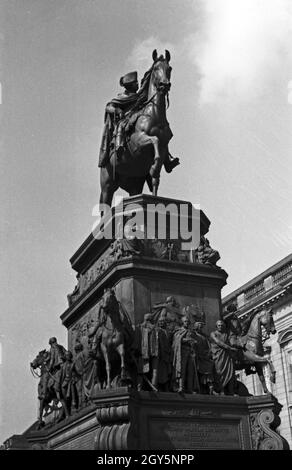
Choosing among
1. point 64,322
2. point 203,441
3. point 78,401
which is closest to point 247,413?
point 203,441

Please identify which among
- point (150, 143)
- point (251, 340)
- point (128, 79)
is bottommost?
point (251, 340)

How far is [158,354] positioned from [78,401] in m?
2.92

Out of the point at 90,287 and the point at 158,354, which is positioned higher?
the point at 90,287

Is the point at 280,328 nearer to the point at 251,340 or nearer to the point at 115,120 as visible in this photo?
the point at 115,120

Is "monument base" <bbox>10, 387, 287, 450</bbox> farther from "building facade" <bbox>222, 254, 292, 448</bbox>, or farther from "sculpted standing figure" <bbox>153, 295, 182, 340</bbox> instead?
"building facade" <bbox>222, 254, 292, 448</bbox>

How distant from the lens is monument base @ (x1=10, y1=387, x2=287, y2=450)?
36.7ft

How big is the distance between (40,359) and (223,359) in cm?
485

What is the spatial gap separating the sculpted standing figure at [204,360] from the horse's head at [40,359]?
4250 mm

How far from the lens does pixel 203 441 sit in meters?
11.8

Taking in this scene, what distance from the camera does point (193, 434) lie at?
11820 millimetres

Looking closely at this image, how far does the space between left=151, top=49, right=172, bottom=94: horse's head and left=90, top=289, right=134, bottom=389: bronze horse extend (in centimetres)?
599

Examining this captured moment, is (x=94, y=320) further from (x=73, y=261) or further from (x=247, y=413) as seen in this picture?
(x=247, y=413)

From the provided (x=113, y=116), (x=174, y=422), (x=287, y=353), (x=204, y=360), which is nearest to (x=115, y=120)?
(x=113, y=116)

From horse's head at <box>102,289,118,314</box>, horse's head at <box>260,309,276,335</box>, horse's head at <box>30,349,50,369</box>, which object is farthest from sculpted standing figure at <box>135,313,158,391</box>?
horse's head at <box>30,349,50,369</box>
